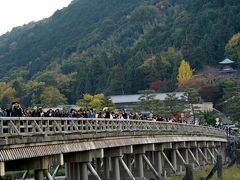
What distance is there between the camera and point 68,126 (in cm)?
2339

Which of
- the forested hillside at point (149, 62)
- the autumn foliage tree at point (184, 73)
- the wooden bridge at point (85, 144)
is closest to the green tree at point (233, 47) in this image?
the forested hillside at point (149, 62)

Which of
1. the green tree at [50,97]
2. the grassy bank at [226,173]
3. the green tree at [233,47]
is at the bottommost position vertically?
the green tree at [50,97]

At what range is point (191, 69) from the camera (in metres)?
120

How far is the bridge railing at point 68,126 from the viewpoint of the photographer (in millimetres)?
18748

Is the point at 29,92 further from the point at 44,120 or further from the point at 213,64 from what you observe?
the point at 44,120

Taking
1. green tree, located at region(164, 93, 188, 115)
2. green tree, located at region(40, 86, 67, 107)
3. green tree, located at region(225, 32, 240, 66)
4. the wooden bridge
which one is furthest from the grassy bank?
green tree, located at region(225, 32, 240, 66)

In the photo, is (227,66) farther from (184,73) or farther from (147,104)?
(147,104)

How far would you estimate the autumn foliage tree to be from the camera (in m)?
112

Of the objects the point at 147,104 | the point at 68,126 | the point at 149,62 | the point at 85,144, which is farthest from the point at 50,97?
the point at 68,126

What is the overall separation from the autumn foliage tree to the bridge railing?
73.7 meters

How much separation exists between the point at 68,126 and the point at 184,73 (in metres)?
91.2

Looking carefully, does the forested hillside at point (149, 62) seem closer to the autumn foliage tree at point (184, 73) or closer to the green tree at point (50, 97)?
the green tree at point (50, 97)

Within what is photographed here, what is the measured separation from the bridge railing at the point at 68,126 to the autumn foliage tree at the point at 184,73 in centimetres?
7369

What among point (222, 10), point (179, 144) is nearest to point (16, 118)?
point (179, 144)
